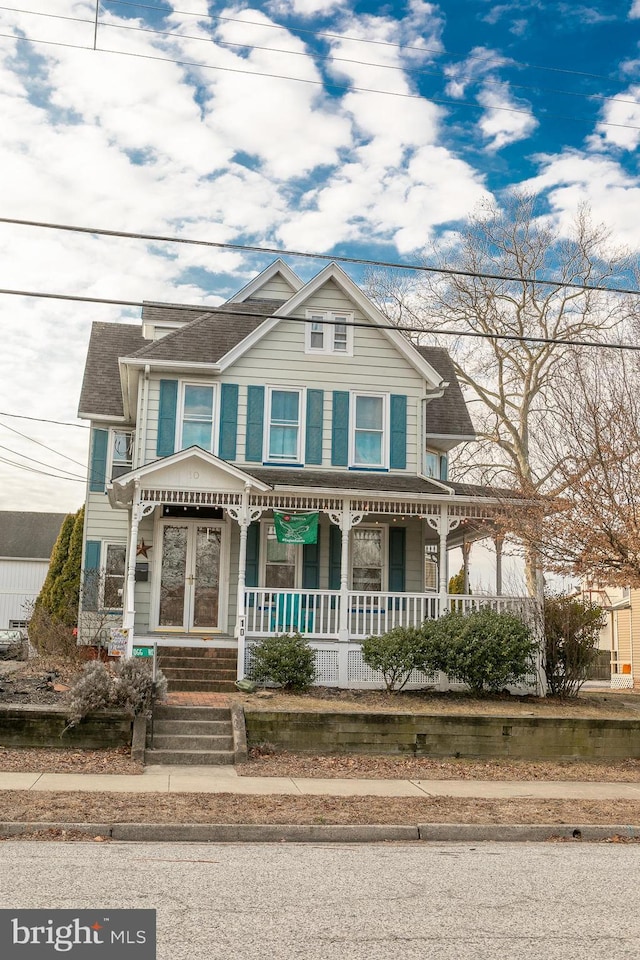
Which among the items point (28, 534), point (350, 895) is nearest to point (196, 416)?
point (350, 895)

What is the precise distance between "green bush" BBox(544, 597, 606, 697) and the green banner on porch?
4.81 metres

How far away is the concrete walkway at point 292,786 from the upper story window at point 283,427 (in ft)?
29.3

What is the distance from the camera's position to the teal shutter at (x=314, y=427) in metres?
20.0

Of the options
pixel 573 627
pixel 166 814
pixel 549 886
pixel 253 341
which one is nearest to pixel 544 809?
pixel 549 886

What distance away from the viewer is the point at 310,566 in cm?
1948

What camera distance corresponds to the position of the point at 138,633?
18.6 meters

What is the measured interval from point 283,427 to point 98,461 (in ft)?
20.6

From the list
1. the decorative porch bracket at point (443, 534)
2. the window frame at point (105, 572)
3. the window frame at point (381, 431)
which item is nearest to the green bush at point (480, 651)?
the decorative porch bracket at point (443, 534)

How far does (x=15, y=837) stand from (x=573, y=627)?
1208 centimetres

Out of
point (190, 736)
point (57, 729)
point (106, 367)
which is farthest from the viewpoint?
point (106, 367)

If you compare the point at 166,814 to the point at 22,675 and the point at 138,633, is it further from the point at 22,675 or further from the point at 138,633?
the point at 138,633

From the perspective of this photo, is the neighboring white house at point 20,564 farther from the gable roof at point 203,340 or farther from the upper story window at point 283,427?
the upper story window at point 283,427

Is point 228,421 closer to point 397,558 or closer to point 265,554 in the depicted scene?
point 265,554

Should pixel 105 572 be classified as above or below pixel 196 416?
below
